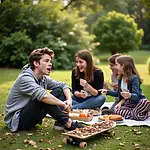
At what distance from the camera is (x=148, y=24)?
42.5m

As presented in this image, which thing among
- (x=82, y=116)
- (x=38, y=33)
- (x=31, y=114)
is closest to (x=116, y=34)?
(x=38, y=33)

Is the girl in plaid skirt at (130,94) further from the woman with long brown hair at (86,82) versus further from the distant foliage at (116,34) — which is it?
the distant foliage at (116,34)

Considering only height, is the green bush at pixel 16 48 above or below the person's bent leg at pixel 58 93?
below

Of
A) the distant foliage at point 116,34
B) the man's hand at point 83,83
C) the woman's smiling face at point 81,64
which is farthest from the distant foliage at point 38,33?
the man's hand at point 83,83

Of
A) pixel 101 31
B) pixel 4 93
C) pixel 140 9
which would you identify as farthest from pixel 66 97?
pixel 140 9

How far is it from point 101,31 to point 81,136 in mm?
22528

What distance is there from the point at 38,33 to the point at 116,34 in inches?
398

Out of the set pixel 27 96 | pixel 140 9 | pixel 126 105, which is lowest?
pixel 126 105

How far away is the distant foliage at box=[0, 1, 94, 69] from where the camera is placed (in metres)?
15.9

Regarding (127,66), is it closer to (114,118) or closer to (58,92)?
(114,118)

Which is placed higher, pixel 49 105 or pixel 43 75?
pixel 43 75

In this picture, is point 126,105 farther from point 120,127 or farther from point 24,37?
point 24,37

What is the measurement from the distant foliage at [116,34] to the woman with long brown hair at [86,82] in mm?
19309

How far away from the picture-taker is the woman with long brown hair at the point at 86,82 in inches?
225
